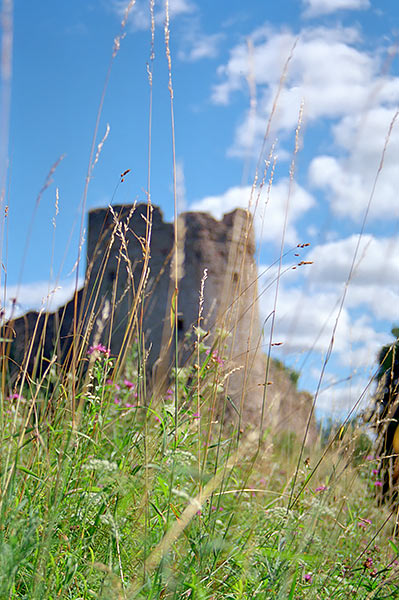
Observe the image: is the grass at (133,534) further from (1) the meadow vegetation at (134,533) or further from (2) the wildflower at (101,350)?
(2) the wildflower at (101,350)

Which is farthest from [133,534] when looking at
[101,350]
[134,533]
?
[101,350]

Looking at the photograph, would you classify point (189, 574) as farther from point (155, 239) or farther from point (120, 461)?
point (155, 239)

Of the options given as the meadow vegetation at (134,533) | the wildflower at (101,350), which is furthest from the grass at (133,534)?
the wildflower at (101,350)

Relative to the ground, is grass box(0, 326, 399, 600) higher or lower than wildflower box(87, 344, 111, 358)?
lower

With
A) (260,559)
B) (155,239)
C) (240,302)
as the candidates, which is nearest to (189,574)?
(260,559)

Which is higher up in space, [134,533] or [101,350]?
[101,350]

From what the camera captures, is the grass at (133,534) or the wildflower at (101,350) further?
the wildflower at (101,350)

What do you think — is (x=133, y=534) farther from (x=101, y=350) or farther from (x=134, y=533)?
(x=101, y=350)

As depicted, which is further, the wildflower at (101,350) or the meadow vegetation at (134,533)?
the wildflower at (101,350)

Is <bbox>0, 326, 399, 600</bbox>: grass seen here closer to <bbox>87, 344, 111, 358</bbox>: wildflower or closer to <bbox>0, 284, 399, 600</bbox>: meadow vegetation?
<bbox>0, 284, 399, 600</bbox>: meadow vegetation

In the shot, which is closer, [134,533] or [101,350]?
[134,533]

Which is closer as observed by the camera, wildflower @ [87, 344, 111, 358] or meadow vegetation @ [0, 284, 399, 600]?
meadow vegetation @ [0, 284, 399, 600]

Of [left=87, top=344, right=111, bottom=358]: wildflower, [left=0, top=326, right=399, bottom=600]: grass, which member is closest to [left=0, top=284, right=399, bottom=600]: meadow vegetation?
[left=0, top=326, right=399, bottom=600]: grass

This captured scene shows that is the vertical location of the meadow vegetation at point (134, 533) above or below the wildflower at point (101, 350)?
below
